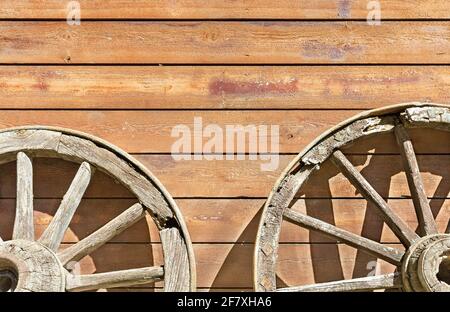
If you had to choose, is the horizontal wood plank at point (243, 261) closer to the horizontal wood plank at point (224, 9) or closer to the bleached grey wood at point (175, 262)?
the bleached grey wood at point (175, 262)

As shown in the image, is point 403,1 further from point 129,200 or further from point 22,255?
point 22,255

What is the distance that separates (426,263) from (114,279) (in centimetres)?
115

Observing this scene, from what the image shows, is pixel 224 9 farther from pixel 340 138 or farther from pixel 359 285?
pixel 359 285

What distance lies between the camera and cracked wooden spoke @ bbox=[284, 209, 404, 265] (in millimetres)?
2227

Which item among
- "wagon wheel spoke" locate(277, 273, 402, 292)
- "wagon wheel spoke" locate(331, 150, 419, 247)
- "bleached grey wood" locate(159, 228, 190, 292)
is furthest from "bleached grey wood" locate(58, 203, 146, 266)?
"wagon wheel spoke" locate(331, 150, 419, 247)

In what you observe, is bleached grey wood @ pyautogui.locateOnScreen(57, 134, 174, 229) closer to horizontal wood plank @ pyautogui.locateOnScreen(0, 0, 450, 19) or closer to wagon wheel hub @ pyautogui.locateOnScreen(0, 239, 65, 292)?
wagon wheel hub @ pyautogui.locateOnScreen(0, 239, 65, 292)

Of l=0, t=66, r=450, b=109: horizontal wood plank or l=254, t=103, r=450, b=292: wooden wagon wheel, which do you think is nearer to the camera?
l=254, t=103, r=450, b=292: wooden wagon wheel

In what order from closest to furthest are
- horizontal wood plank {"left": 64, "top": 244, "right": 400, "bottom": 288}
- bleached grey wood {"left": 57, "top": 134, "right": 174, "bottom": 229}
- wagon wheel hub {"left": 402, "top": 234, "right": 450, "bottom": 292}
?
wagon wheel hub {"left": 402, "top": 234, "right": 450, "bottom": 292} → bleached grey wood {"left": 57, "top": 134, "right": 174, "bottom": 229} → horizontal wood plank {"left": 64, "top": 244, "right": 400, "bottom": 288}

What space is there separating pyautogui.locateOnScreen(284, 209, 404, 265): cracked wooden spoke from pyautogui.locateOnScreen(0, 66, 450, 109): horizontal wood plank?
20.5 inches

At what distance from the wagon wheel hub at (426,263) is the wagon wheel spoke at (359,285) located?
50 mm

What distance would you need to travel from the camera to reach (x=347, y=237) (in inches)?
88.4

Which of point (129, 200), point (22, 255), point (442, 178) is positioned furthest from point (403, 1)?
point (22, 255)

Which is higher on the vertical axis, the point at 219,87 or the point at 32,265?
the point at 219,87

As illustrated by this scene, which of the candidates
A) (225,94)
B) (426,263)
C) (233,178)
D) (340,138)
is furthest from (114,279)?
(426,263)
